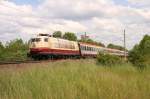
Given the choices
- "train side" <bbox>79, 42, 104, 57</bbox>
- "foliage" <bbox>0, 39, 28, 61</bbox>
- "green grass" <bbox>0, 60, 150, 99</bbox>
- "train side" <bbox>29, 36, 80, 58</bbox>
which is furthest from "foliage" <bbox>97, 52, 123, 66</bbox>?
"green grass" <bbox>0, 60, 150, 99</bbox>

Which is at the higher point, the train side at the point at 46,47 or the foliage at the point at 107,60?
the train side at the point at 46,47

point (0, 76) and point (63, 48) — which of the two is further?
point (63, 48)

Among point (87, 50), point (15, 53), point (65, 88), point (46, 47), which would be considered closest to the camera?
point (65, 88)

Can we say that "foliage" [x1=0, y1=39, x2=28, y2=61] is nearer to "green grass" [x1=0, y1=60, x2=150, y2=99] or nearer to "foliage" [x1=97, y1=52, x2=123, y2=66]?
"foliage" [x1=97, y1=52, x2=123, y2=66]

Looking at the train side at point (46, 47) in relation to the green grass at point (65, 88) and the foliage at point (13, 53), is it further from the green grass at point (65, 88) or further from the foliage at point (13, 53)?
the green grass at point (65, 88)

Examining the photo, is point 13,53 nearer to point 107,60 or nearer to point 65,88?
point 107,60

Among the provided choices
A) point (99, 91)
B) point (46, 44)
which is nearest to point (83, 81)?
point (99, 91)

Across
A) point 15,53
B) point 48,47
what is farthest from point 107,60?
point 15,53

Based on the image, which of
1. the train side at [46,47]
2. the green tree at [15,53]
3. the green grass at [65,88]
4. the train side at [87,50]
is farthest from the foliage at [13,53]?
the green grass at [65,88]

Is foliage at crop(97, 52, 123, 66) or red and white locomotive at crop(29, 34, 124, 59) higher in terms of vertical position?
red and white locomotive at crop(29, 34, 124, 59)

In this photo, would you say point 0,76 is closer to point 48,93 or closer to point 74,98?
point 48,93

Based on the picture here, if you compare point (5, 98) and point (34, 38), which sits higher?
point (34, 38)

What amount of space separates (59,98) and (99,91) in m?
1.63

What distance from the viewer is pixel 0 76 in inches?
543
